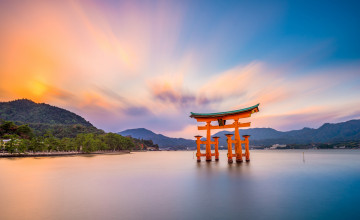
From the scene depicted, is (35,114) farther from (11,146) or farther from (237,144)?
(237,144)

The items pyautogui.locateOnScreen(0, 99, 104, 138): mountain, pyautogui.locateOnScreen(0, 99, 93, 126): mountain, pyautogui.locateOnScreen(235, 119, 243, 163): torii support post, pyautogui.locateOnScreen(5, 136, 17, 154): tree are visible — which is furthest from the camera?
pyautogui.locateOnScreen(0, 99, 93, 126): mountain

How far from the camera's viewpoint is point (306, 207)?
787cm

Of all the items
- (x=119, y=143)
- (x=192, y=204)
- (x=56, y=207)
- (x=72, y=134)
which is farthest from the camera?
(x=72, y=134)

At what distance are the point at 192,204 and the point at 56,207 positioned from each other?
5.49m

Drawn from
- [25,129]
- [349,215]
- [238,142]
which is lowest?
[349,215]

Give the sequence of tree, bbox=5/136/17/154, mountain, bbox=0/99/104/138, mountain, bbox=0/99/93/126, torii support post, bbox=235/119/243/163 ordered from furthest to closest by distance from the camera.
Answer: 1. mountain, bbox=0/99/93/126
2. mountain, bbox=0/99/104/138
3. tree, bbox=5/136/17/154
4. torii support post, bbox=235/119/243/163

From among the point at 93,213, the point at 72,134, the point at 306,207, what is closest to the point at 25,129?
the point at 72,134

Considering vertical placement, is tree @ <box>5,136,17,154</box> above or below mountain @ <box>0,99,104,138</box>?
below

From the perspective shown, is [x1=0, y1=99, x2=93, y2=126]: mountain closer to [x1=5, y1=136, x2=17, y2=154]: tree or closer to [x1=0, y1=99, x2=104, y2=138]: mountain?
[x1=0, y1=99, x2=104, y2=138]: mountain

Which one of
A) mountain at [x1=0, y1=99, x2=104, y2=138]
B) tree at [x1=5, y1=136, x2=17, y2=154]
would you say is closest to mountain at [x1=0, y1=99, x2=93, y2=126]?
mountain at [x1=0, y1=99, x2=104, y2=138]

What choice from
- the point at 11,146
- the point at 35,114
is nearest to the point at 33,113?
the point at 35,114

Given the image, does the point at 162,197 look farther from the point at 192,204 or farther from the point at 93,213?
the point at 93,213

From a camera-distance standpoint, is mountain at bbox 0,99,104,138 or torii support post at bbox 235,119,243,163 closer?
torii support post at bbox 235,119,243,163

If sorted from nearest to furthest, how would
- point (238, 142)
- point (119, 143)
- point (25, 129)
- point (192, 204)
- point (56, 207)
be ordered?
1. point (56, 207)
2. point (192, 204)
3. point (238, 142)
4. point (25, 129)
5. point (119, 143)
